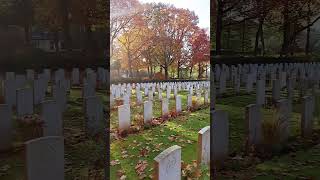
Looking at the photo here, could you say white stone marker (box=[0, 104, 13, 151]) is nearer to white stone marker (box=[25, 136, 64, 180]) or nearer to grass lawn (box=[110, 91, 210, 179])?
white stone marker (box=[25, 136, 64, 180])

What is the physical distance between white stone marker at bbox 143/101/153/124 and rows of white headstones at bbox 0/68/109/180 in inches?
23.6

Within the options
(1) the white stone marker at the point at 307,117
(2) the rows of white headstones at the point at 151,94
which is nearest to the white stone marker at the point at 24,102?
(2) the rows of white headstones at the point at 151,94

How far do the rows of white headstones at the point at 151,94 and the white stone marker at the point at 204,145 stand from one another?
9.4 inches

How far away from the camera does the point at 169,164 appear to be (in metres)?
2.81

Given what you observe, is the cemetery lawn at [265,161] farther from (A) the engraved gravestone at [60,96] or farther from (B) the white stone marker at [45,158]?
(B) the white stone marker at [45,158]

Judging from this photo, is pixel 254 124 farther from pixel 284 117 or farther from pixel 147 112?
pixel 147 112

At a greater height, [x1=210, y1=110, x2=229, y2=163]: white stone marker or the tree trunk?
the tree trunk

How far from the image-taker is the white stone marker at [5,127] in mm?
1974

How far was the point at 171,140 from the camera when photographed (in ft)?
9.83

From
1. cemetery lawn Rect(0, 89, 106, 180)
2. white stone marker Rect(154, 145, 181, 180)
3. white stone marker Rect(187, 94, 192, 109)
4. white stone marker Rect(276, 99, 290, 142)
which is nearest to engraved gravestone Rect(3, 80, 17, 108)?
cemetery lawn Rect(0, 89, 106, 180)

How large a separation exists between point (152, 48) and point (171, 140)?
0.66 metres

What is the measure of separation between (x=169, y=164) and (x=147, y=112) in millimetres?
409

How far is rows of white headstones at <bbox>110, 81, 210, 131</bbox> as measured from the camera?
8.87 feet

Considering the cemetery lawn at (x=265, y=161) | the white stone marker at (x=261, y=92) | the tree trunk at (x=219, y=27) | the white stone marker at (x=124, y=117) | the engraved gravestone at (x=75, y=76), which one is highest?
the tree trunk at (x=219, y=27)
